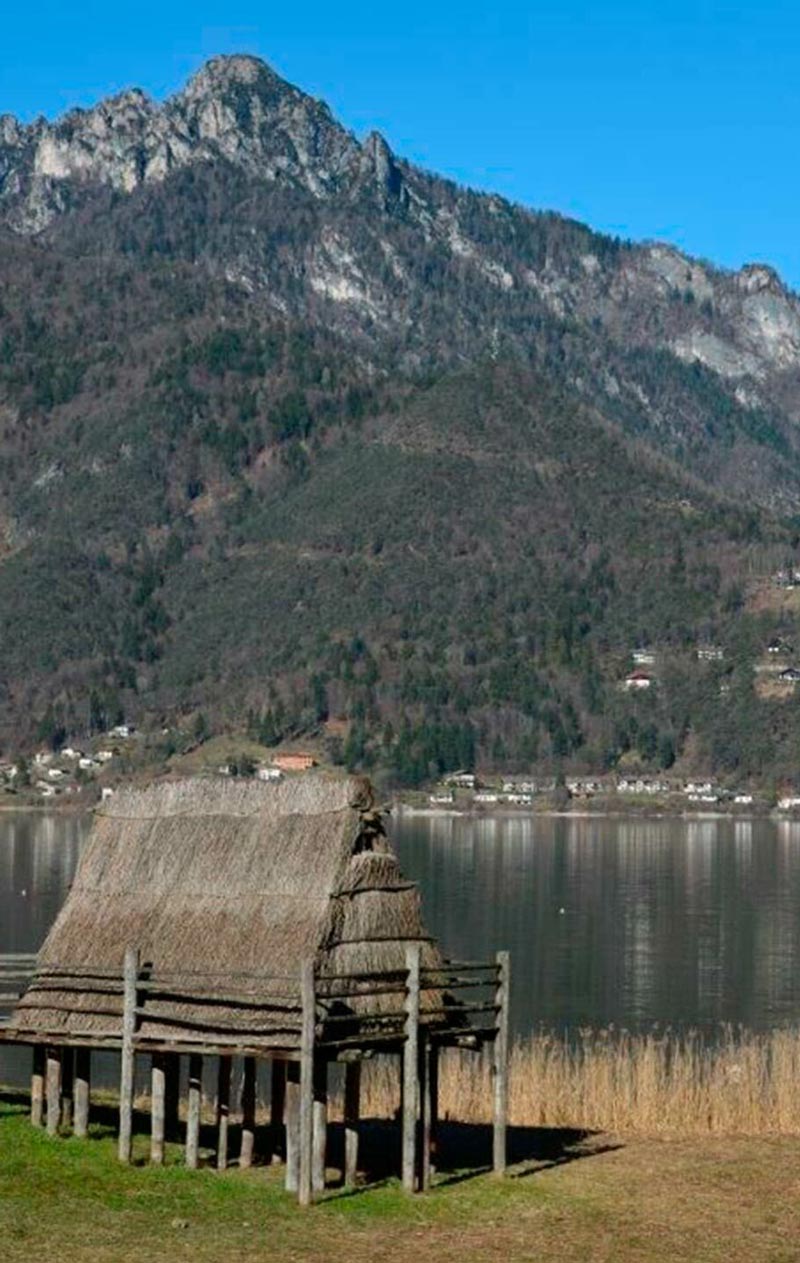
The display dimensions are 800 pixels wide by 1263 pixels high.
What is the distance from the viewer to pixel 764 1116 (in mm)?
30094

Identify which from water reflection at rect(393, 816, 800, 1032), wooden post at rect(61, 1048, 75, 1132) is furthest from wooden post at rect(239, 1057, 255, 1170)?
water reflection at rect(393, 816, 800, 1032)

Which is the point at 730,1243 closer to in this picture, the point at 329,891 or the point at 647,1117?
the point at 329,891

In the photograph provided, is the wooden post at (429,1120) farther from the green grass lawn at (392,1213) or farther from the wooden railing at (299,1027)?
the green grass lawn at (392,1213)

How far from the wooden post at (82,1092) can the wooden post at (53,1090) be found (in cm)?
20

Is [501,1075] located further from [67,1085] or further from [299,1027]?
[67,1085]

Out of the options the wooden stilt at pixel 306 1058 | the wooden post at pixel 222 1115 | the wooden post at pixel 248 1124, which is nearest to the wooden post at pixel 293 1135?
the wooden stilt at pixel 306 1058

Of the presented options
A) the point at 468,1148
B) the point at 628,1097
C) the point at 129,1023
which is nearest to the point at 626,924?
the point at 628,1097

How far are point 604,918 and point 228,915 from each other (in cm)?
7656

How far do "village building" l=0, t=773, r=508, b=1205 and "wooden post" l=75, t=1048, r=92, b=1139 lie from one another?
0.03m

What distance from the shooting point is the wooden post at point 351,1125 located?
947 inches

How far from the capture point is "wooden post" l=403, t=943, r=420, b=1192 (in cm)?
2314

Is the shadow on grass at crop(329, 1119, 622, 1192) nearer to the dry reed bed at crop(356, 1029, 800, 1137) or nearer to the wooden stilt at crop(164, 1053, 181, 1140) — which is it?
the dry reed bed at crop(356, 1029, 800, 1137)

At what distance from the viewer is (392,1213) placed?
2270cm

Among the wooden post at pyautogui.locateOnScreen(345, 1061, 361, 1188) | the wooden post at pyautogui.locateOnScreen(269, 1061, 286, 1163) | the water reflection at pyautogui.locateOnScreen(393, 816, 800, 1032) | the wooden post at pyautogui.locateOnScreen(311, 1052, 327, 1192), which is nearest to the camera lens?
the wooden post at pyautogui.locateOnScreen(311, 1052, 327, 1192)
